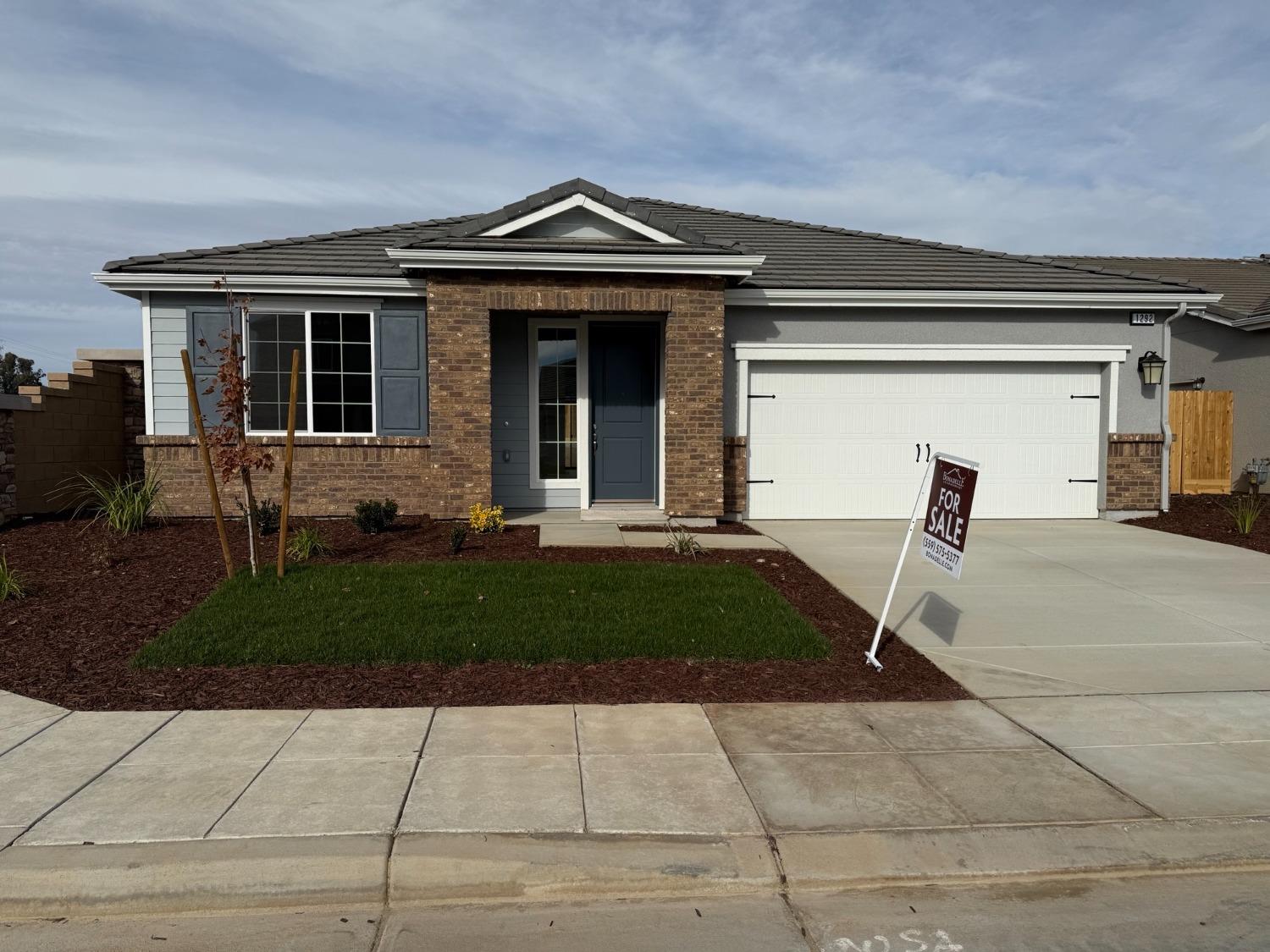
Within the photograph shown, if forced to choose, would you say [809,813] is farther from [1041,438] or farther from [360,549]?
[1041,438]

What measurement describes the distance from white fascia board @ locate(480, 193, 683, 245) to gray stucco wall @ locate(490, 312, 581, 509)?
1.51m

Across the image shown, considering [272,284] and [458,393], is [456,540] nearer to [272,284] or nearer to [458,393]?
[458,393]

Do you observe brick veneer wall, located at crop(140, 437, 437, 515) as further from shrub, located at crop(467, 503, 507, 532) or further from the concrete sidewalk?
the concrete sidewalk

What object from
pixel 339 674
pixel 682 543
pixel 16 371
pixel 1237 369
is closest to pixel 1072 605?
pixel 682 543

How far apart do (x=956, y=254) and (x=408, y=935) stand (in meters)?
13.1

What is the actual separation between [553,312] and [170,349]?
198 inches

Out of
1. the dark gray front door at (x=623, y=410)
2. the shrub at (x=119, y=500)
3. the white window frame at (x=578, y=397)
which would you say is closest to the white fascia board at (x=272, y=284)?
the white window frame at (x=578, y=397)

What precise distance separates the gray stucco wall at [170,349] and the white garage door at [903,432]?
7010mm

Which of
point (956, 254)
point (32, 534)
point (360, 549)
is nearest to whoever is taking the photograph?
point (360, 549)

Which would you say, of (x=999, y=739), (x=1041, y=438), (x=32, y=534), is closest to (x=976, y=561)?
(x=1041, y=438)

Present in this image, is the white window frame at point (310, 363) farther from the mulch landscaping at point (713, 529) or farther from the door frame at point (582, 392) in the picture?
the mulch landscaping at point (713, 529)

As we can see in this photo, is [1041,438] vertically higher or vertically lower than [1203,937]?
higher

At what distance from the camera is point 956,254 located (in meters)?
14.1

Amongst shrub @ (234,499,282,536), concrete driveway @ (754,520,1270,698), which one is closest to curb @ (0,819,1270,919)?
concrete driveway @ (754,520,1270,698)
